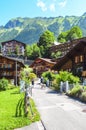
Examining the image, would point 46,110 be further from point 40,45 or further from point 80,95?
point 40,45

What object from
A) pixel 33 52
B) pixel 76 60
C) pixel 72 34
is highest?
pixel 72 34

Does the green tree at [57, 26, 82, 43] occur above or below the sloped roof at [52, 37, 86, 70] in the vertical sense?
above

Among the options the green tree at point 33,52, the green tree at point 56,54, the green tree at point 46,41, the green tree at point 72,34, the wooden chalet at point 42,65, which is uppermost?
the green tree at point 72,34

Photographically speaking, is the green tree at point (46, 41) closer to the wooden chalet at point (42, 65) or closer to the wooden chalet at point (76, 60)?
the wooden chalet at point (42, 65)

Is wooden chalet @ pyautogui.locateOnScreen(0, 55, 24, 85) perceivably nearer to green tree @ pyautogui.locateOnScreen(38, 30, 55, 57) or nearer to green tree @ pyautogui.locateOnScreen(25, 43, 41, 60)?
green tree @ pyautogui.locateOnScreen(25, 43, 41, 60)

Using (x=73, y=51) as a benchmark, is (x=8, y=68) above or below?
below

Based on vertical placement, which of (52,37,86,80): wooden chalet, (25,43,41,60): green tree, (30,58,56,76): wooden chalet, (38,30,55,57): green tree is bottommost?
(52,37,86,80): wooden chalet

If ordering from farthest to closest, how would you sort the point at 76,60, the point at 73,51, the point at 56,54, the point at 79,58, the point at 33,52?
the point at 33,52
the point at 56,54
the point at 76,60
the point at 73,51
the point at 79,58

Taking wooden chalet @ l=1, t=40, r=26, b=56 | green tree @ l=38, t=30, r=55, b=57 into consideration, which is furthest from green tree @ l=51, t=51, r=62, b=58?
wooden chalet @ l=1, t=40, r=26, b=56

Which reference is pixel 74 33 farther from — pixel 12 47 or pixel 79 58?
pixel 79 58

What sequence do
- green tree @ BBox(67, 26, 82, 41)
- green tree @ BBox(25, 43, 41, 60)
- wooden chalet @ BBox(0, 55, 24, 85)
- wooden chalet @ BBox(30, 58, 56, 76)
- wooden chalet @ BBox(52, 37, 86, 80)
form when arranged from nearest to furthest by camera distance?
wooden chalet @ BBox(52, 37, 86, 80) < wooden chalet @ BBox(0, 55, 24, 85) < wooden chalet @ BBox(30, 58, 56, 76) < green tree @ BBox(25, 43, 41, 60) < green tree @ BBox(67, 26, 82, 41)

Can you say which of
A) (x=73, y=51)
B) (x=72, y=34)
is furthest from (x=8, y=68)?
(x=72, y=34)

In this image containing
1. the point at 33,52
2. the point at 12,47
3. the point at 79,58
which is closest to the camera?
the point at 79,58

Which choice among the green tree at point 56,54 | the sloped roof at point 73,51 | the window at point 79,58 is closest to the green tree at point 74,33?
the green tree at point 56,54
